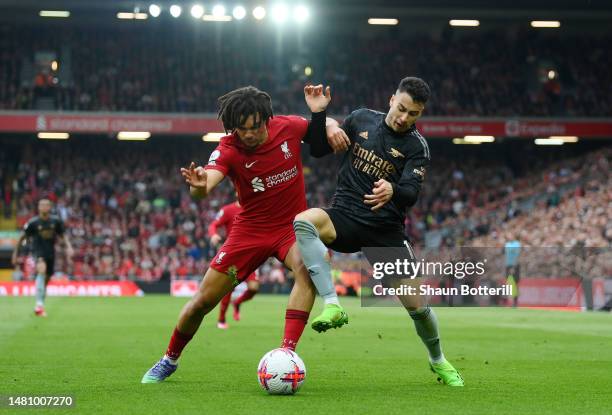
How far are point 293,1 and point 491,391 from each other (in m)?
33.8

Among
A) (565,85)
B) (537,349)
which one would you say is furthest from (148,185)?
(537,349)

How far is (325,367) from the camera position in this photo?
10672mm

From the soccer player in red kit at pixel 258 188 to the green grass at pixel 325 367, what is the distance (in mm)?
772

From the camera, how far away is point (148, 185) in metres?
43.8

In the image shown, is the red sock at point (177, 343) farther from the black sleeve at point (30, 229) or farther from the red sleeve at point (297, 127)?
the black sleeve at point (30, 229)

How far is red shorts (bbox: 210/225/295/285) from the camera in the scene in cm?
876

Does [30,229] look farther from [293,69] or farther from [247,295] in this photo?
[293,69]

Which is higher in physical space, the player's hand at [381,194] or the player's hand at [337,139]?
the player's hand at [337,139]

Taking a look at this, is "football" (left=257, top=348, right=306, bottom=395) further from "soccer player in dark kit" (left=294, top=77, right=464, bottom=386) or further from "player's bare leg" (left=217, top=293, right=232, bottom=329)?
"player's bare leg" (left=217, top=293, right=232, bottom=329)

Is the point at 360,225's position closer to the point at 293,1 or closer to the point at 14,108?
the point at 293,1

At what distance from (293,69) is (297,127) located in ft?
125

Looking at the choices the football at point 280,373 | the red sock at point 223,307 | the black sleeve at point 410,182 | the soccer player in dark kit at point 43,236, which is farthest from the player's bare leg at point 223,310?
the football at point 280,373

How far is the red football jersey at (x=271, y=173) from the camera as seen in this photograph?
8625 millimetres

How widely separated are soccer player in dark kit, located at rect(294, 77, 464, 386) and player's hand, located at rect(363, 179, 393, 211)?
2 centimetres
